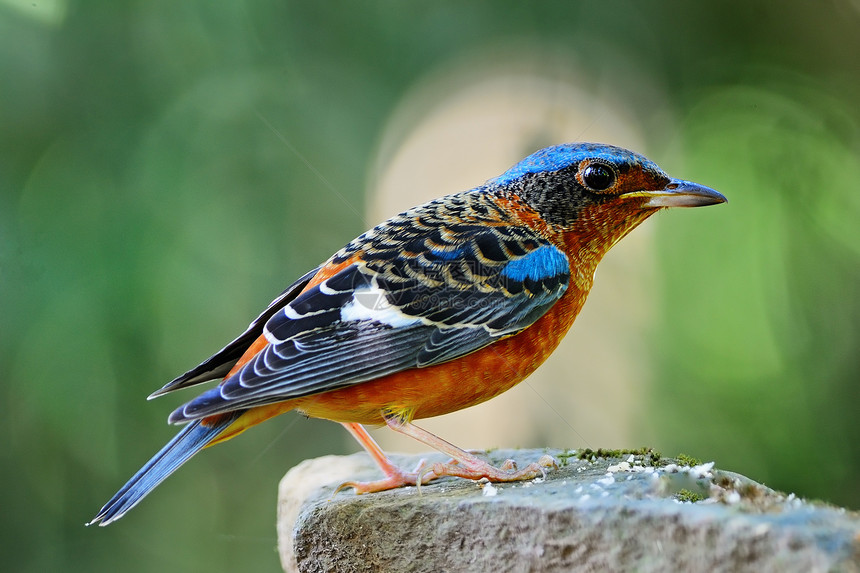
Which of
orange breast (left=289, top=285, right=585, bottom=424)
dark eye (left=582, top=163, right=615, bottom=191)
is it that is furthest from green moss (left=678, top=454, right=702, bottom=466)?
dark eye (left=582, top=163, right=615, bottom=191)

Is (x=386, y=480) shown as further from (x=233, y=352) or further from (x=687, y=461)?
(x=687, y=461)

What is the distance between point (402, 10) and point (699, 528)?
538cm

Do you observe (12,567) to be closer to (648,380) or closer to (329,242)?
(329,242)

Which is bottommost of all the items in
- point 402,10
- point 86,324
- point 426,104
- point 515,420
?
point 515,420

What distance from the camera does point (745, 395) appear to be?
669 centimetres

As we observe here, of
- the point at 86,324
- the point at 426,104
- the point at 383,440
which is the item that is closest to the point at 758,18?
the point at 426,104

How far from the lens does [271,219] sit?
275 inches

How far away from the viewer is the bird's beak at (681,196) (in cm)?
430

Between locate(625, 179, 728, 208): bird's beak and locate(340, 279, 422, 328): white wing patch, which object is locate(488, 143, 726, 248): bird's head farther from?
locate(340, 279, 422, 328): white wing patch

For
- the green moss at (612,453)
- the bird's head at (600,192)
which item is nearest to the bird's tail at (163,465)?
the green moss at (612,453)

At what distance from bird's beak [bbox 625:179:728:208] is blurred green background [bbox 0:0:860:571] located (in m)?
2.74

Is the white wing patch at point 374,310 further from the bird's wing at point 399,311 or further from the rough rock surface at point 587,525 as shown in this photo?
the rough rock surface at point 587,525

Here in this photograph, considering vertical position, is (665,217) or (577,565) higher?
(665,217)

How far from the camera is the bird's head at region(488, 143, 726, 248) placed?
14.3 ft
